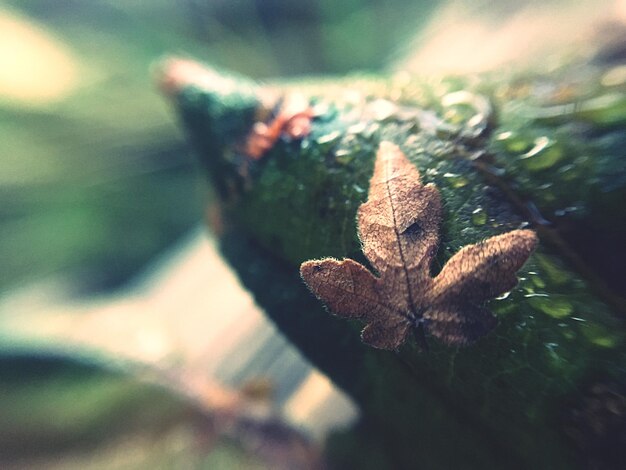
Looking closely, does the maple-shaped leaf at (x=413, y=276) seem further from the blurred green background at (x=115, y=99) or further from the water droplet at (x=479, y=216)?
the blurred green background at (x=115, y=99)

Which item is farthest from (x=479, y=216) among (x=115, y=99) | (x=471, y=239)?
(x=115, y=99)

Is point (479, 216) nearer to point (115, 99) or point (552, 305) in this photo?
point (552, 305)

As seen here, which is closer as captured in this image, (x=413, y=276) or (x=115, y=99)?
(x=413, y=276)

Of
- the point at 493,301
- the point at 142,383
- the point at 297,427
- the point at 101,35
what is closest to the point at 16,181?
the point at 101,35

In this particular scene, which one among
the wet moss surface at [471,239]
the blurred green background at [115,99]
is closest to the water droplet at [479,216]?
the wet moss surface at [471,239]

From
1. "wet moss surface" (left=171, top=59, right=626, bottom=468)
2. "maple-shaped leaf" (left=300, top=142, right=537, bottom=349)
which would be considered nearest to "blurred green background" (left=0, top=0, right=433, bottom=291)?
"wet moss surface" (left=171, top=59, right=626, bottom=468)

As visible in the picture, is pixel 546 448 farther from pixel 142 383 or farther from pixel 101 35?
pixel 101 35

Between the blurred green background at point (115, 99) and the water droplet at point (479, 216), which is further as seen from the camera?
the blurred green background at point (115, 99)
